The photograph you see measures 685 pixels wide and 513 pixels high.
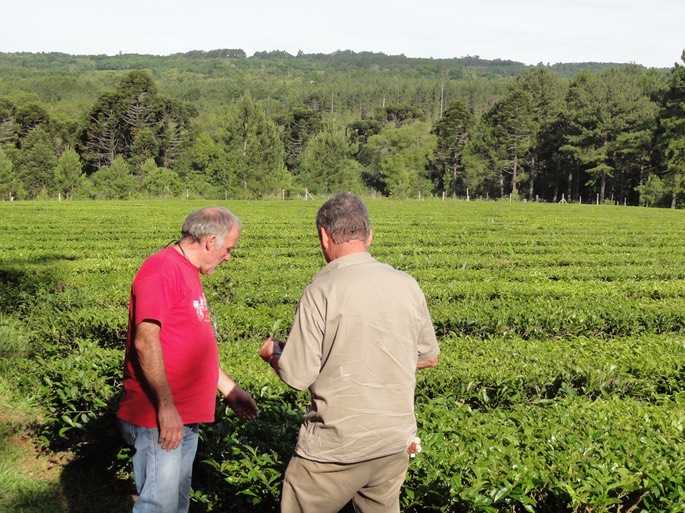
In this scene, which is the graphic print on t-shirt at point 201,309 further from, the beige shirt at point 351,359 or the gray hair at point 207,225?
the beige shirt at point 351,359

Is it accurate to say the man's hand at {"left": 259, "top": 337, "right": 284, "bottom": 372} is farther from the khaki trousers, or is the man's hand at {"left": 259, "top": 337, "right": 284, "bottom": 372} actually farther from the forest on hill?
the forest on hill

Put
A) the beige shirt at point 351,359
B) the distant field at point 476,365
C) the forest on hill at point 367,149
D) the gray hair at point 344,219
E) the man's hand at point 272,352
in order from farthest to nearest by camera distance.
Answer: the forest on hill at point 367,149
the distant field at point 476,365
the man's hand at point 272,352
the gray hair at point 344,219
the beige shirt at point 351,359

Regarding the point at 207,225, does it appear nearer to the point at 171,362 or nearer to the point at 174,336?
the point at 174,336

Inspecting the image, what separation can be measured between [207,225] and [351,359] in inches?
46.9

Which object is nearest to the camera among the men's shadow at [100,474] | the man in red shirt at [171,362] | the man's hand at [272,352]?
the man's hand at [272,352]

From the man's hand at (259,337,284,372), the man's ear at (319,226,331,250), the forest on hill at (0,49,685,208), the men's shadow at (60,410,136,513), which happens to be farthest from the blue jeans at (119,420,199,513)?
the forest on hill at (0,49,685,208)

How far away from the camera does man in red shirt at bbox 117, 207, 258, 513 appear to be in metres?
3.56

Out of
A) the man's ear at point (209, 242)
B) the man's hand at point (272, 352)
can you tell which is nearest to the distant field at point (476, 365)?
the man's hand at point (272, 352)

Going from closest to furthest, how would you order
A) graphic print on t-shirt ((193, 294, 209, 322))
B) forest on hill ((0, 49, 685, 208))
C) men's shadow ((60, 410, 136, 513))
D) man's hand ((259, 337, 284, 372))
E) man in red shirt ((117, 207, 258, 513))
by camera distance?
man's hand ((259, 337, 284, 372)), man in red shirt ((117, 207, 258, 513)), graphic print on t-shirt ((193, 294, 209, 322)), men's shadow ((60, 410, 136, 513)), forest on hill ((0, 49, 685, 208))

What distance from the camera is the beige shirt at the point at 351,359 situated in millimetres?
3146

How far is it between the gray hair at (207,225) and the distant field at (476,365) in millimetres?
1529

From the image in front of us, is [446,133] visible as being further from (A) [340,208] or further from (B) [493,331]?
(A) [340,208]

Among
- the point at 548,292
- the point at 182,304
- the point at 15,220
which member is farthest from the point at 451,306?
the point at 15,220

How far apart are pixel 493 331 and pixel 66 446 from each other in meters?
5.77
